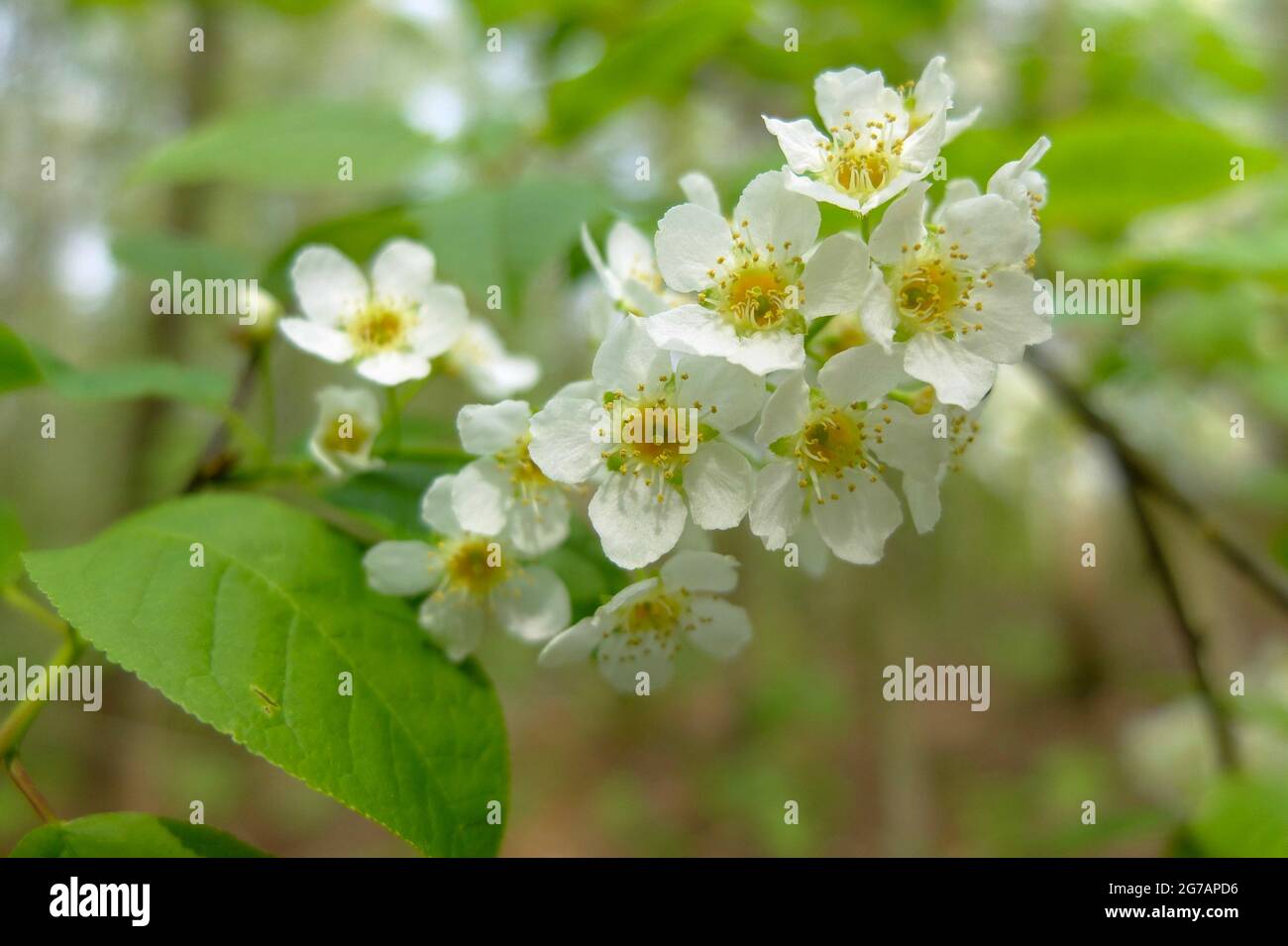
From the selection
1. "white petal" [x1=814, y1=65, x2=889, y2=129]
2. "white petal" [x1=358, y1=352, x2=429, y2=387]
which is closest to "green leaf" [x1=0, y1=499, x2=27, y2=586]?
"white petal" [x1=358, y1=352, x2=429, y2=387]

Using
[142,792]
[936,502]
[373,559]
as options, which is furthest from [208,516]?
[142,792]

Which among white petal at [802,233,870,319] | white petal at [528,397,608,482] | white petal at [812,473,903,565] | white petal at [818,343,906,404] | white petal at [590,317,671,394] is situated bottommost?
white petal at [812,473,903,565]

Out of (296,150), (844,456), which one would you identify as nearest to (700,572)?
(844,456)

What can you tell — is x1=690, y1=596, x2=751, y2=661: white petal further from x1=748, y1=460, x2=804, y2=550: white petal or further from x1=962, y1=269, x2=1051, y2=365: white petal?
x1=962, y1=269, x2=1051, y2=365: white petal

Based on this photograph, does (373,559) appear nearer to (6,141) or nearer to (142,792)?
(142,792)

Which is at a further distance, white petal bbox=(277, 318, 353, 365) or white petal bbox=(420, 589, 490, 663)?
white petal bbox=(277, 318, 353, 365)
